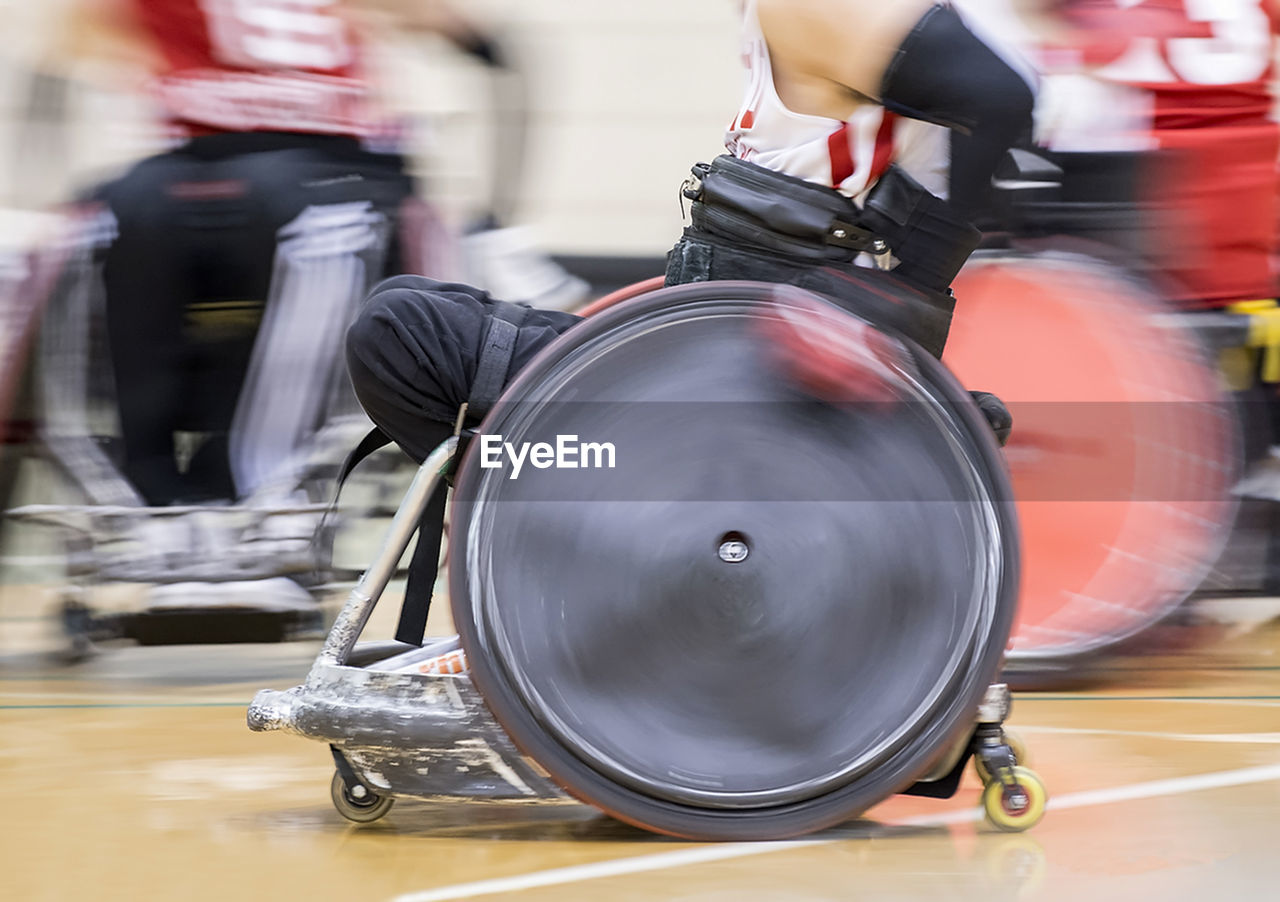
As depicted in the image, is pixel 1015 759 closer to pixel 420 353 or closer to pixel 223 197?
pixel 420 353

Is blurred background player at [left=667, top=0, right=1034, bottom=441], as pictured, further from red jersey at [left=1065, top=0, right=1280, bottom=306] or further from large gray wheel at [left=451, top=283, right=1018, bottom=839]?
red jersey at [left=1065, top=0, right=1280, bottom=306]

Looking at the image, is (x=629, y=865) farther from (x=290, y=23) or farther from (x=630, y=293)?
(x=290, y=23)

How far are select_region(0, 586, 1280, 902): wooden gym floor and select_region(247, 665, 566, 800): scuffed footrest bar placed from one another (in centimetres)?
10

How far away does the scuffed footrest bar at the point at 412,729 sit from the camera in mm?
2404

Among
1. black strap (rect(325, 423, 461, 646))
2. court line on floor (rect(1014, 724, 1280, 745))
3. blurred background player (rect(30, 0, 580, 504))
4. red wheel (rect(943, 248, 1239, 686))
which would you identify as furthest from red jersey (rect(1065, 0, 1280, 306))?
black strap (rect(325, 423, 461, 646))

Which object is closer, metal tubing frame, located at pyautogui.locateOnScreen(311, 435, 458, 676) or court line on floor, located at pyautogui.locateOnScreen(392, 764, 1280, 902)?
court line on floor, located at pyautogui.locateOnScreen(392, 764, 1280, 902)

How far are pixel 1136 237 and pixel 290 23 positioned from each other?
1.95 m

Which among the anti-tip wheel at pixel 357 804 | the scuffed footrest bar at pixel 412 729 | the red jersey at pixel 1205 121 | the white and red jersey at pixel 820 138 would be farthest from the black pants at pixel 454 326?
the red jersey at pixel 1205 121

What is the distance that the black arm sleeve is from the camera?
2359mm

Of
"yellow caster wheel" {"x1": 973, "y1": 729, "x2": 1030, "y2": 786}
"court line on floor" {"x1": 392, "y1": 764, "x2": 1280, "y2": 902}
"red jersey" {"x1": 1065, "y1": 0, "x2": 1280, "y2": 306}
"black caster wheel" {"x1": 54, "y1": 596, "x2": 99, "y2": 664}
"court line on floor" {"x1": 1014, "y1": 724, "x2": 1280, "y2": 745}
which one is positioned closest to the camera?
"court line on floor" {"x1": 392, "y1": 764, "x2": 1280, "y2": 902}

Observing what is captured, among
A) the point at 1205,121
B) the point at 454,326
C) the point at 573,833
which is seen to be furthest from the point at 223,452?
the point at 1205,121

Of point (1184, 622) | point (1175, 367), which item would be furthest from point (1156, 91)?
point (1184, 622)

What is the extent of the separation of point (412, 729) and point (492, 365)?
0.53 metres

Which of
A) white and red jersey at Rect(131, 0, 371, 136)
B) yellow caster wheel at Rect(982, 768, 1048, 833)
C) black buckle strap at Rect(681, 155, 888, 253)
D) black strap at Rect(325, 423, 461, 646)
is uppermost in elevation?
black buckle strap at Rect(681, 155, 888, 253)
